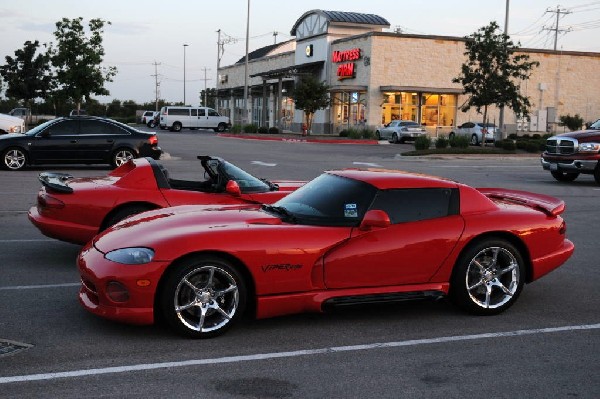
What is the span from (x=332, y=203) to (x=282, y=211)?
0.45m

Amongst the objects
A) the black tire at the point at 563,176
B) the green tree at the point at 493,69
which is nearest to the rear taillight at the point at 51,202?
the black tire at the point at 563,176

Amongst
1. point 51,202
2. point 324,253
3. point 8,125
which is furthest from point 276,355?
point 8,125

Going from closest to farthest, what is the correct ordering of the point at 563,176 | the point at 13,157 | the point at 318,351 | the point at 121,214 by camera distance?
the point at 318,351 < the point at 121,214 < the point at 13,157 < the point at 563,176

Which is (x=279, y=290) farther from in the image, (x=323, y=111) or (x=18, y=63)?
(x=18, y=63)

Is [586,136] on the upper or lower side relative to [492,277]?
upper

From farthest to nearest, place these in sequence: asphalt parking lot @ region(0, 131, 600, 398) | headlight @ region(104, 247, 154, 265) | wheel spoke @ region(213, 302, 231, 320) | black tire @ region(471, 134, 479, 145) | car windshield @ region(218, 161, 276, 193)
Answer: black tire @ region(471, 134, 479, 145) → car windshield @ region(218, 161, 276, 193) → wheel spoke @ region(213, 302, 231, 320) → headlight @ region(104, 247, 154, 265) → asphalt parking lot @ region(0, 131, 600, 398)

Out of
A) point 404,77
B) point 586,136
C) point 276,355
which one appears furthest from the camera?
point 404,77

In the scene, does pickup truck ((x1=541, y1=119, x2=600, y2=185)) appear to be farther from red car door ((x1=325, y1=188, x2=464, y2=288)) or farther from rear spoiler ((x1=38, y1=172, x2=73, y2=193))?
rear spoiler ((x1=38, y1=172, x2=73, y2=193))

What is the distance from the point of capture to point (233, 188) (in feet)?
26.7

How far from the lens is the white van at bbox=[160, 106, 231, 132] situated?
64312 millimetres

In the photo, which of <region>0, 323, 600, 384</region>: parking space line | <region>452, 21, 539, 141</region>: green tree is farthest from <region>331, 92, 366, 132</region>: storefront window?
<region>0, 323, 600, 384</region>: parking space line

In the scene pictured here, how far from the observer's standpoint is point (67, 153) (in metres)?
20.1

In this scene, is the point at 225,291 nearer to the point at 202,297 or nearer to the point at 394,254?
the point at 202,297

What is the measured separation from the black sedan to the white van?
44024 mm
